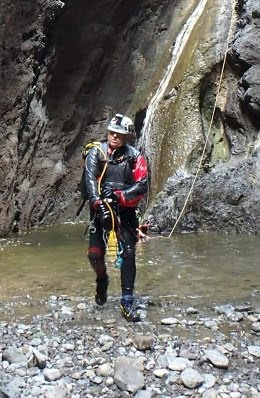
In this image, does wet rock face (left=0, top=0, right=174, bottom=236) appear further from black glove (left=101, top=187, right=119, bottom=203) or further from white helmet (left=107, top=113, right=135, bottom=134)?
white helmet (left=107, top=113, right=135, bottom=134)

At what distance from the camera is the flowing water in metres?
5.83

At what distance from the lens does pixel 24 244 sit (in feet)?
31.5

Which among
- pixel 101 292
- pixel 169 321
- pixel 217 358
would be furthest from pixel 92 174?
pixel 217 358

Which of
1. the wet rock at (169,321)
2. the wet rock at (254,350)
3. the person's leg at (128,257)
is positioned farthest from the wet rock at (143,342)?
the wet rock at (254,350)

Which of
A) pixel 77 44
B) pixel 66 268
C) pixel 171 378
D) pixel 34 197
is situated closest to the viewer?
pixel 171 378

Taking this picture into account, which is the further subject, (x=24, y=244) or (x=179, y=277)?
(x=24, y=244)

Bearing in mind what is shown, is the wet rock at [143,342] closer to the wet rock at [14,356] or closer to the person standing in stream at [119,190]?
the person standing in stream at [119,190]

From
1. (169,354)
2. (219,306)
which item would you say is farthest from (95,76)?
(169,354)

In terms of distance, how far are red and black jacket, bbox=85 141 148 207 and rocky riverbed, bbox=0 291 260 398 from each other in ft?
3.91

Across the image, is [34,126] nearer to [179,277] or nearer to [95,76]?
[95,76]

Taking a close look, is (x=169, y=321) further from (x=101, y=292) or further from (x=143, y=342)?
(x=101, y=292)

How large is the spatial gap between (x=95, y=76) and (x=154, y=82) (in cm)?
162

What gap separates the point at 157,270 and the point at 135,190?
7.67 ft

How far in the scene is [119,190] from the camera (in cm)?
503
